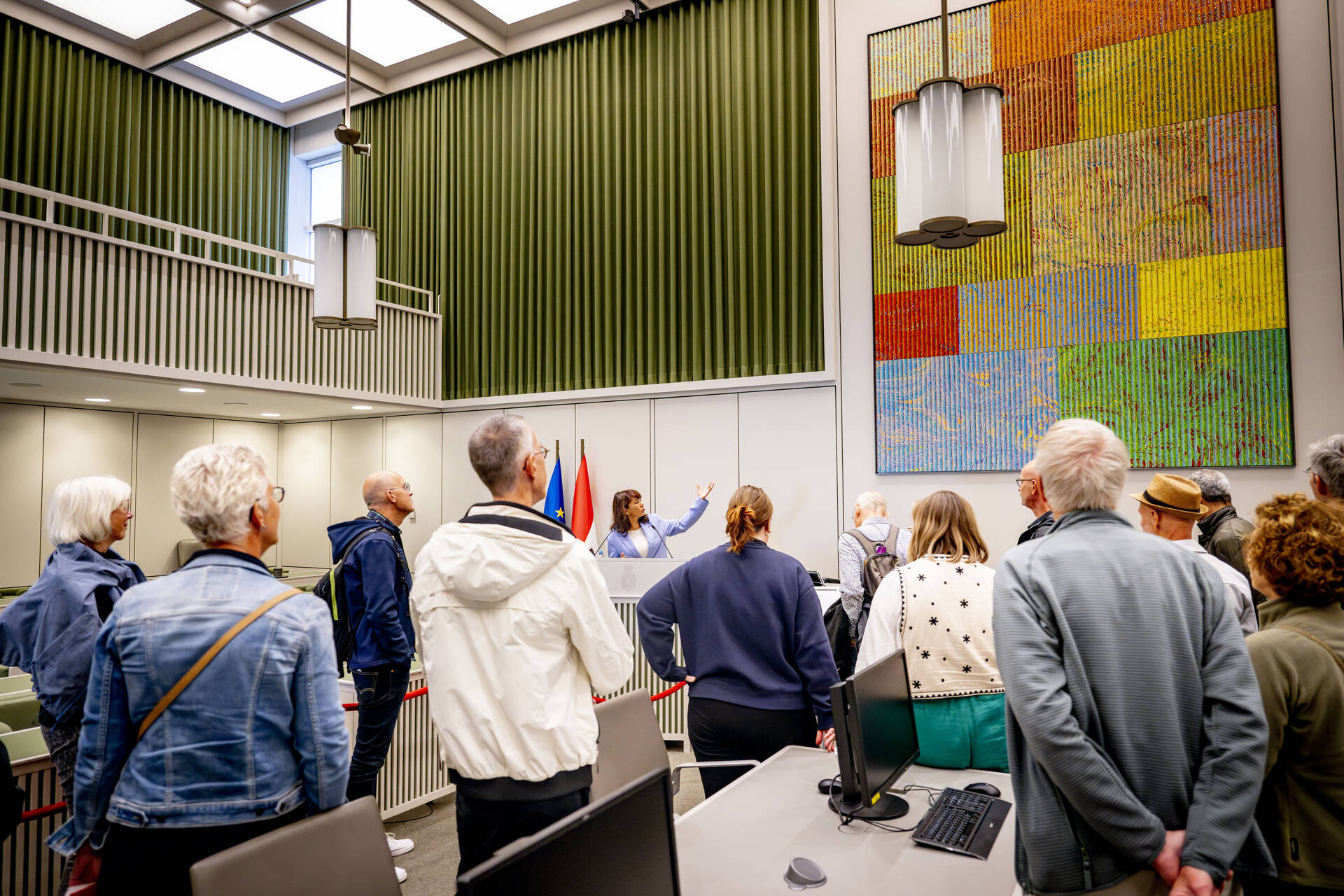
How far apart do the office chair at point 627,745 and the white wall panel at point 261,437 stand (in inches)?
318

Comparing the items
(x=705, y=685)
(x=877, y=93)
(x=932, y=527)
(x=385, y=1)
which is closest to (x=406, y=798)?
(x=705, y=685)

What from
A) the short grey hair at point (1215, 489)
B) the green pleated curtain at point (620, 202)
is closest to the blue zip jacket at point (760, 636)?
the short grey hair at point (1215, 489)

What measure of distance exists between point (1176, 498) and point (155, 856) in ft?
9.96

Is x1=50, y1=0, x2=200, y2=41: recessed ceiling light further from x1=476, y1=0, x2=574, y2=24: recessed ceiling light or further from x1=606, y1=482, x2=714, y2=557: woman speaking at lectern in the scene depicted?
x1=606, y1=482, x2=714, y2=557: woman speaking at lectern

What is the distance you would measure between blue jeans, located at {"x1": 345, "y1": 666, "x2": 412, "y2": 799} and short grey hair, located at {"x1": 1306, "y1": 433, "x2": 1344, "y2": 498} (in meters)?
3.56

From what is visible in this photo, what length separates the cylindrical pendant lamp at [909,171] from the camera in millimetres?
3203

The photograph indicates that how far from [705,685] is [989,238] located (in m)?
4.70

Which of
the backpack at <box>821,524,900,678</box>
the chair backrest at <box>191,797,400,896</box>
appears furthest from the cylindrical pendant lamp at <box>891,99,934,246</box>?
the chair backrest at <box>191,797,400,896</box>

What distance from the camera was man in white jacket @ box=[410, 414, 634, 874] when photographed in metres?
1.99

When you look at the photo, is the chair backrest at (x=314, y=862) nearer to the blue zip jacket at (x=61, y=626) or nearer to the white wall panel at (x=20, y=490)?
the blue zip jacket at (x=61, y=626)

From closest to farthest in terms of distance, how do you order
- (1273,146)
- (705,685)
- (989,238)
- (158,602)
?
1. (158,602)
2. (705,685)
3. (1273,146)
4. (989,238)

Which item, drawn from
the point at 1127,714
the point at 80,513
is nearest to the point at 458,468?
the point at 80,513

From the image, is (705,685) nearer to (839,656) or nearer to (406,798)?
(839,656)

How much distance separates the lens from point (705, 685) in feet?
9.36
